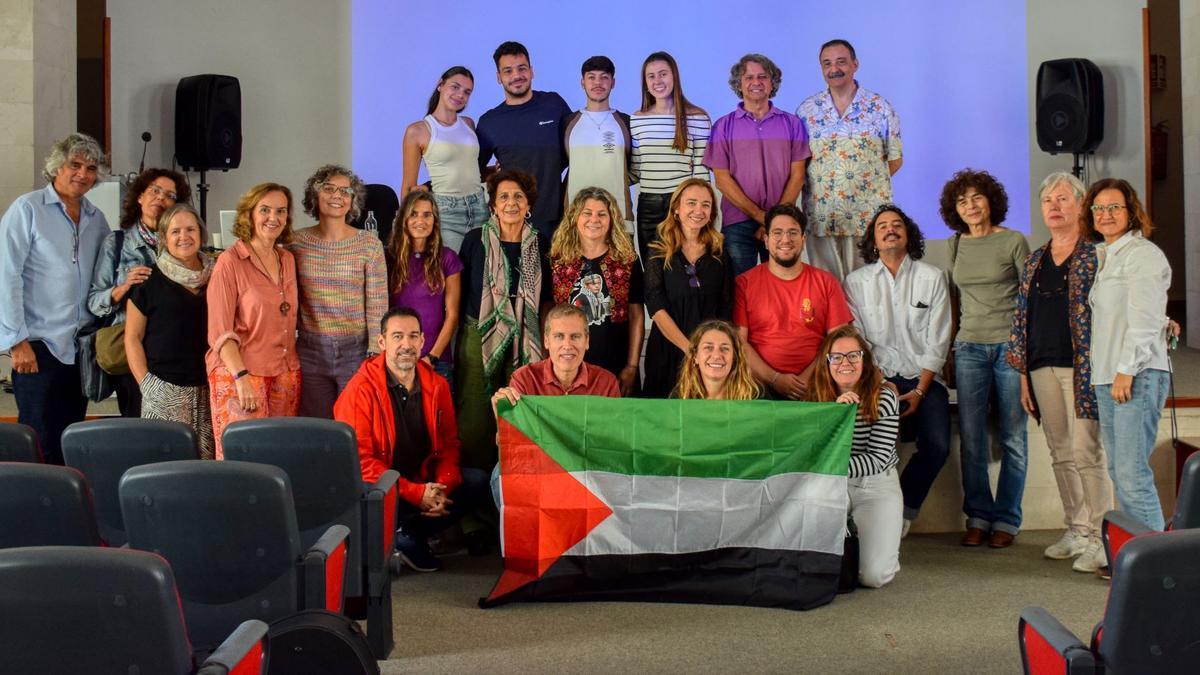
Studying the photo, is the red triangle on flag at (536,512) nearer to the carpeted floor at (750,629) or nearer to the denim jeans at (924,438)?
the carpeted floor at (750,629)

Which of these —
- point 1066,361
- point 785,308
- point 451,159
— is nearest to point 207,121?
point 451,159

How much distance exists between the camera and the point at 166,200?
182 inches

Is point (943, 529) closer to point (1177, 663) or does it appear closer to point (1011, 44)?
point (1177, 663)

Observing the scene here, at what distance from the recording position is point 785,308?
4.74 m

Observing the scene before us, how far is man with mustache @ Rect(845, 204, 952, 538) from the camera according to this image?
4.87 m

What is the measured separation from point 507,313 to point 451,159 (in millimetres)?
1042

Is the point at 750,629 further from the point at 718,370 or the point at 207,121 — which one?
the point at 207,121

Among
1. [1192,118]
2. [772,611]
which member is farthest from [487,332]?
[1192,118]

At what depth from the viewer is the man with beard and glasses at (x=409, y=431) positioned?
163 inches

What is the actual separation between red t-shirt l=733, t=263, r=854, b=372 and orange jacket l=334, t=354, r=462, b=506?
1.27m

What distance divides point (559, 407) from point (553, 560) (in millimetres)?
512

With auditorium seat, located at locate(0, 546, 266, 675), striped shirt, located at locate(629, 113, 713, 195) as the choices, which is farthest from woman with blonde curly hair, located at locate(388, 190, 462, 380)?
auditorium seat, located at locate(0, 546, 266, 675)

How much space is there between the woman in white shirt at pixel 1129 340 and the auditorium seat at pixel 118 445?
3.01 metres

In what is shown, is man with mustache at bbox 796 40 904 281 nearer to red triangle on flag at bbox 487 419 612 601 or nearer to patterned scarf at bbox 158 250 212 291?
red triangle on flag at bbox 487 419 612 601
